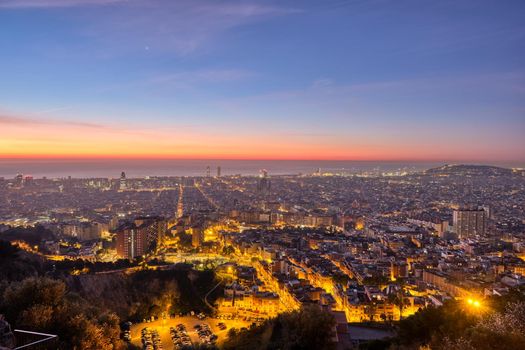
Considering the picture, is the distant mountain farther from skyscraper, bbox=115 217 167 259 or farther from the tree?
the tree

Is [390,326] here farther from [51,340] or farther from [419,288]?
[51,340]

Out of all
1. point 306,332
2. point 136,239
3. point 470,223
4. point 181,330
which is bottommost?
point 181,330

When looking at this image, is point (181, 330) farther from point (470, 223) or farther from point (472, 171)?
point (472, 171)

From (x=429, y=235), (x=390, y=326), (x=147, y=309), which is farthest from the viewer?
(x=429, y=235)

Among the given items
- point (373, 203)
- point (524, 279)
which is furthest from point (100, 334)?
point (373, 203)

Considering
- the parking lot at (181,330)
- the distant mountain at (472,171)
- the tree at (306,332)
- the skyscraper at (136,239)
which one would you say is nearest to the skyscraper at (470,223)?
the skyscraper at (136,239)

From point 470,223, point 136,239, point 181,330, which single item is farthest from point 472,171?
point 181,330
